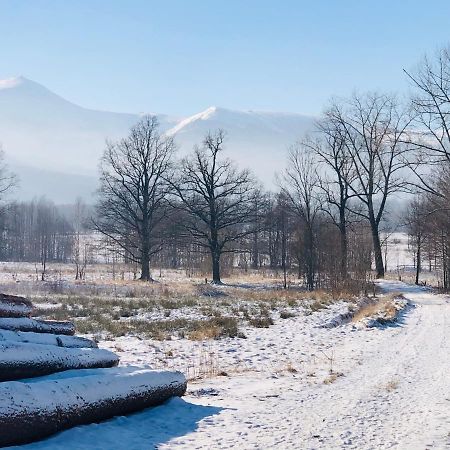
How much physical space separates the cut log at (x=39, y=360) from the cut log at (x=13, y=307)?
1.64m

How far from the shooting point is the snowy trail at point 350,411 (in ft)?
21.3

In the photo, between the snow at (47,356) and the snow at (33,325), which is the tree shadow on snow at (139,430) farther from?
the snow at (33,325)

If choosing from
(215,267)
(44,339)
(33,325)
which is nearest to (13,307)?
(33,325)

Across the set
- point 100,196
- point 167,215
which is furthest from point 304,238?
point 100,196

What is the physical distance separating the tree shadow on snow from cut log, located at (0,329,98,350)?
1.68 meters

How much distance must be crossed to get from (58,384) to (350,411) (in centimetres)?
363

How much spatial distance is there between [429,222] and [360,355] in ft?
101

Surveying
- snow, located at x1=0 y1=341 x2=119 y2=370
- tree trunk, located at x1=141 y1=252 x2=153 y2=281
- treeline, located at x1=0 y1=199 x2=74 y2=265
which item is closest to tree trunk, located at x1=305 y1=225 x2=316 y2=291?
tree trunk, located at x1=141 y1=252 x2=153 y2=281

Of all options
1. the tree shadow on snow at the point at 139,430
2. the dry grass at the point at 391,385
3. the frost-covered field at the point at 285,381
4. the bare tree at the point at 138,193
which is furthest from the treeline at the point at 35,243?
the tree shadow on snow at the point at 139,430

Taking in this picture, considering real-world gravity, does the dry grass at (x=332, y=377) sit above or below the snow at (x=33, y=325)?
below

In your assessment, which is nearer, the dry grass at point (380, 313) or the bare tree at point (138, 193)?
the dry grass at point (380, 313)

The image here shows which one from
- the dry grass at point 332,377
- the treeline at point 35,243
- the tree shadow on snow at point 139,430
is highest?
the treeline at point 35,243

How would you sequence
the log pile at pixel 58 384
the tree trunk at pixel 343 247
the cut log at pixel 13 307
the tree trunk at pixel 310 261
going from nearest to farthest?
the log pile at pixel 58 384, the cut log at pixel 13 307, the tree trunk at pixel 343 247, the tree trunk at pixel 310 261

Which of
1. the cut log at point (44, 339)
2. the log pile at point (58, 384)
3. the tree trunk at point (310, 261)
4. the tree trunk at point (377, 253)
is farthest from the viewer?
the tree trunk at point (377, 253)
